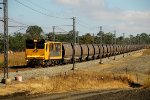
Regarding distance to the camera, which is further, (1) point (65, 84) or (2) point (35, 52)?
(2) point (35, 52)

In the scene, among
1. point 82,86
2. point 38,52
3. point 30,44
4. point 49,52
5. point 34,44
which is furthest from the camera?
point 49,52

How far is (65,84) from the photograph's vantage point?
33812mm

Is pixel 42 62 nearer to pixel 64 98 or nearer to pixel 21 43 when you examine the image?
pixel 64 98

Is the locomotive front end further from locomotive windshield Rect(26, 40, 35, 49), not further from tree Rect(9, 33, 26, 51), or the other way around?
tree Rect(9, 33, 26, 51)

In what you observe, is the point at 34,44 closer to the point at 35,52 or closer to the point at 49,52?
the point at 35,52

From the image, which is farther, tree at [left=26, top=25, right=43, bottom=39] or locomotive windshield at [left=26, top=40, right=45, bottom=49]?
tree at [left=26, top=25, right=43, bottom=39]

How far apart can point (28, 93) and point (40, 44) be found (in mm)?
21484

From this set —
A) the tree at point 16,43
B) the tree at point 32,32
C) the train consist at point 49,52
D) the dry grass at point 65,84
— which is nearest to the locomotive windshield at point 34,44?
the train consist at point 49,52

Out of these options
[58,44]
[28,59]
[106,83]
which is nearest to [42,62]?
[28,59]

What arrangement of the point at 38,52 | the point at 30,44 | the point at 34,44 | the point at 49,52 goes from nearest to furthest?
the point at 38,52 < the point at 34,44 < the point at 30,44 < the point at 49,52

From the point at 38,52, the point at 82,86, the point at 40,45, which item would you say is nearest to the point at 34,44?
the point at 40,45

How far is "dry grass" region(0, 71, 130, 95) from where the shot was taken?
29234 millimetres

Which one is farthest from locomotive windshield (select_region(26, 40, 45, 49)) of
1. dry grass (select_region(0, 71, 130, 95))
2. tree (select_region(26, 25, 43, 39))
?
tree (select_region(26, 25, 43, 39))

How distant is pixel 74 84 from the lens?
3469 cm
